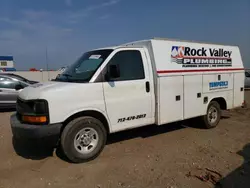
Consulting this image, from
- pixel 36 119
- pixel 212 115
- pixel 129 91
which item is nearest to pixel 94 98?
pixel 129 91

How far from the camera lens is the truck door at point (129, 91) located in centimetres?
447

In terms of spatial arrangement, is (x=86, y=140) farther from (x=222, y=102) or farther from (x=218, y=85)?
(x=222, y=102)

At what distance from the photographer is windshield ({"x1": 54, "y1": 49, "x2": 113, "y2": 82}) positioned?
4.42 metres

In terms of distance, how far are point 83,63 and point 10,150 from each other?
2.57m

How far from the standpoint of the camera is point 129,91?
467 cm

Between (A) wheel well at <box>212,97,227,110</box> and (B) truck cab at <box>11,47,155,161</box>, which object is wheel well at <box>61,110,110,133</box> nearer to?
(B) truck cab at <box>11,47,155,161</box>

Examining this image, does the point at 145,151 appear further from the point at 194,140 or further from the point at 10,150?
the point at 10,150

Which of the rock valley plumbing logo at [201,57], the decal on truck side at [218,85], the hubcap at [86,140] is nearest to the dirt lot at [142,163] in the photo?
→ the hubcap at [86,140]

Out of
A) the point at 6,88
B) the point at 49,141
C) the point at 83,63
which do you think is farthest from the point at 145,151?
the point at 6,88

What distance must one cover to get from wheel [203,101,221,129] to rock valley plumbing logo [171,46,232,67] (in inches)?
47.4

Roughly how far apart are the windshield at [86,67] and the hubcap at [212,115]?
12.1 feet

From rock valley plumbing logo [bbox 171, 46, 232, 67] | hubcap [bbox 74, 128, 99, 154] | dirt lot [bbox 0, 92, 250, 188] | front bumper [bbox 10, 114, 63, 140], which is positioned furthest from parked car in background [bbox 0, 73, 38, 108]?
rock valley plumbing logo [bbox 171, 46, 232, 67]

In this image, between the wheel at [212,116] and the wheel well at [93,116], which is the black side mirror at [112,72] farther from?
the wheel at [212,116]

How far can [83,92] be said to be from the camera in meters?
4.10
